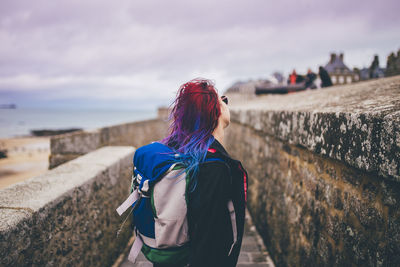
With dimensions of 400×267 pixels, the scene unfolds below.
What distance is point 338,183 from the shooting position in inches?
65.9

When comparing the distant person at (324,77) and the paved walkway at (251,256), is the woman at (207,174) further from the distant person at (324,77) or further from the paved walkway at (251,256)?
the distant person at (324,77)

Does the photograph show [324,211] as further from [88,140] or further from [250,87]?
[250,87]

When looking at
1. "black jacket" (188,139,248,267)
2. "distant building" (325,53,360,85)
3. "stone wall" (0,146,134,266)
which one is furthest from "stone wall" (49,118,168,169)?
"distant building" (325,53,360,85)

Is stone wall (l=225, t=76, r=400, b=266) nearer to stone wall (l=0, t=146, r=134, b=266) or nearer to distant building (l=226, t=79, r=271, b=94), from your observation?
stone wall (l=0, t=146, r=134, b=266)

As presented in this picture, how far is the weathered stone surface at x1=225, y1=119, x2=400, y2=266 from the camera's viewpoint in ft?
4.07

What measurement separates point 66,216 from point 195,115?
1530 mm

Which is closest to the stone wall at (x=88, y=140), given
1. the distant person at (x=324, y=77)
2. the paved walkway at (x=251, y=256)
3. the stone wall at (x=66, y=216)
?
the stone wall at (x=66, y=216)

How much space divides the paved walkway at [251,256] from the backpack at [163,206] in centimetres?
186

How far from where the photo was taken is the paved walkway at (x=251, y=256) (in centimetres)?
300

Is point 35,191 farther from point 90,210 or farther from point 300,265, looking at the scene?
point 300,265

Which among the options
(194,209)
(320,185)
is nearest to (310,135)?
(320,185)

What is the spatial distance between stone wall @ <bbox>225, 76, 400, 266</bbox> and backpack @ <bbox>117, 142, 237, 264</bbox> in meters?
0.76

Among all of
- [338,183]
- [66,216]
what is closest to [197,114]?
[338,183]

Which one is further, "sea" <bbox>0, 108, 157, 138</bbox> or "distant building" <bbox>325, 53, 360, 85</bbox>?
"sea" <bbox>0, 108, 157, 138</bbox>
